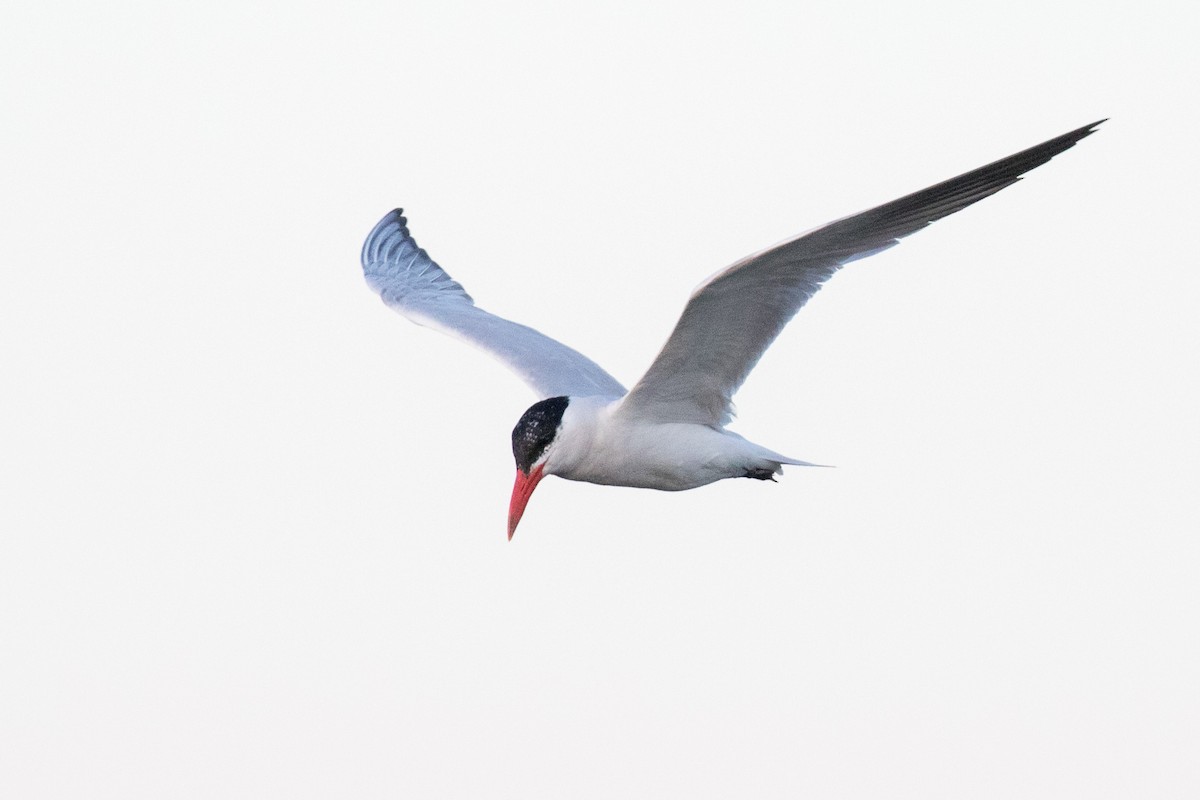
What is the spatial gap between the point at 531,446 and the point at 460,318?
2.49 metres

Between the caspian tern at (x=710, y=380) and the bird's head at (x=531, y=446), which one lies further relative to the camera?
the bird's head at (x=531, y=446)

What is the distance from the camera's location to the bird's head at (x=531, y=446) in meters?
7.03

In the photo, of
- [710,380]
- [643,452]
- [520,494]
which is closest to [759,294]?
[710,380]

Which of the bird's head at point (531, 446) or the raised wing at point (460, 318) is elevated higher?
the raised wing at point (460, 318)

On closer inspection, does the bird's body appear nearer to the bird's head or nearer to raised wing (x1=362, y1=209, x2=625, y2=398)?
the bird's head

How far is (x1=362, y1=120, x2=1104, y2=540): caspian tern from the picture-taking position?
6477mm

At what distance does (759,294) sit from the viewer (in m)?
6.91

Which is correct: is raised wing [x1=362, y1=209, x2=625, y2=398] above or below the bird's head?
above

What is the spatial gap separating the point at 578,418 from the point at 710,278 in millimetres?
1085

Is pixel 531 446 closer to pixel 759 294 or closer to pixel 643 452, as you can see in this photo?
pixel 643 452

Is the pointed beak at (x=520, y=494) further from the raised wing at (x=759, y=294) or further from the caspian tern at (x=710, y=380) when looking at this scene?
the raised wing at (x=759, y=294)

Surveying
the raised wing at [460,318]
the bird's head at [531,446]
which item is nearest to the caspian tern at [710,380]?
the bird's head at [531,446]

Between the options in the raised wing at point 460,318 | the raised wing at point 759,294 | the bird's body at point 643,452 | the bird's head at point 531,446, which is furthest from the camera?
the raised wing at point 460,318

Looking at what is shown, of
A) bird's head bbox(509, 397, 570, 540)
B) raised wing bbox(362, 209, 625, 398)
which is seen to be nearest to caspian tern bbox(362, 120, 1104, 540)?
bird's head bbox(509, 397, 570, 540)
